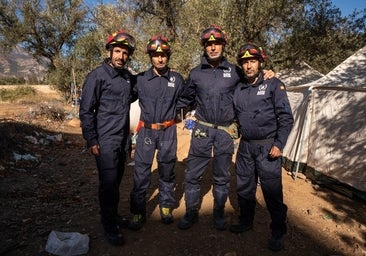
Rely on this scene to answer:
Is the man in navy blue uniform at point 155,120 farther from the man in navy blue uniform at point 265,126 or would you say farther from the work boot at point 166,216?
the man in navy blue uniform at point 265,126

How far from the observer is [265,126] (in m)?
3.66

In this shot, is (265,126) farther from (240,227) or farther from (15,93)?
(15,93)

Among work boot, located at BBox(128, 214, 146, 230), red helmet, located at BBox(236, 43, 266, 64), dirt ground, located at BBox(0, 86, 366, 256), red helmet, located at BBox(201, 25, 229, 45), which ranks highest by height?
red helmet, located at BBox(201, 25, 229, 45)

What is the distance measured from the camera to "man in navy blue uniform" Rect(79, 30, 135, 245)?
3.52 meters

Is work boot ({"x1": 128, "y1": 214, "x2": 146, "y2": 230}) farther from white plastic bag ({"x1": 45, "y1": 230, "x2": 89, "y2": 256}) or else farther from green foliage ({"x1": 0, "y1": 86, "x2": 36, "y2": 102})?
green foliage ({"x1": 0, "y1": 86, "x2": 36, "y2": 102})

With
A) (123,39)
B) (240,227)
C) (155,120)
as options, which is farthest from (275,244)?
(123,39)

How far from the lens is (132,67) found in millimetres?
17156

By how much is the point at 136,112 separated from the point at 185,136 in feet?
7.35

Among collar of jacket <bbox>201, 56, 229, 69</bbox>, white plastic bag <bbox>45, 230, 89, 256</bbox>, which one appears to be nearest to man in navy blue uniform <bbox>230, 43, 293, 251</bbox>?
collar of jacket <bbox>201, 56, 229, 69</bbox>

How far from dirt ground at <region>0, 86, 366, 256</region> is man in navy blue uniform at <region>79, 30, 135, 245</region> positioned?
1.72ft

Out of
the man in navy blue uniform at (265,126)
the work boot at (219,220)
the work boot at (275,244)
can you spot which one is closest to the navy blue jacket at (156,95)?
the man in navy blue uniform at (265,126)

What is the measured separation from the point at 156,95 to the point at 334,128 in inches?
160

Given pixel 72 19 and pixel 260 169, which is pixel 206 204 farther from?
pixel 72 19

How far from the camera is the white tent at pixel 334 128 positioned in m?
5.72
